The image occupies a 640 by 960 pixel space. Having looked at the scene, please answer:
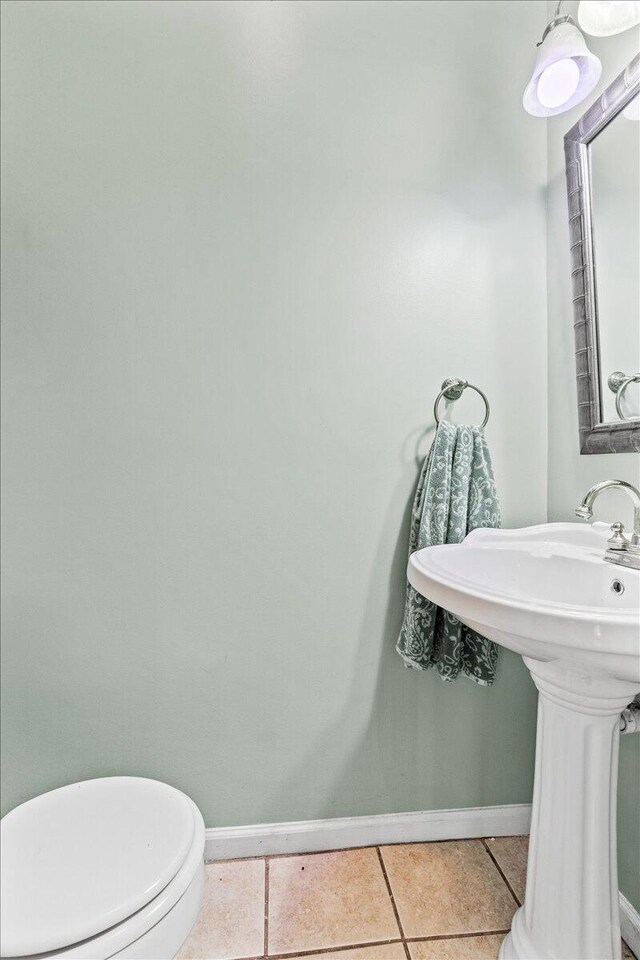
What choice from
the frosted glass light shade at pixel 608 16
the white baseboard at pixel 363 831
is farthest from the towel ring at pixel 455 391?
the white baseboard at pixel 363 831

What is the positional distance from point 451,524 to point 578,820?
588 mm

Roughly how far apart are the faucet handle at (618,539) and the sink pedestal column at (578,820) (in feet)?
0.83

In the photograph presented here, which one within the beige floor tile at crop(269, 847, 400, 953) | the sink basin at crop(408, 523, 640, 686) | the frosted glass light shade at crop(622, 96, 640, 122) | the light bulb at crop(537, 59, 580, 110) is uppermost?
the light bulb at crop(537, 59, 580, 110)

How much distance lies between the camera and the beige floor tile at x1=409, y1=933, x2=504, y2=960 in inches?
37.2

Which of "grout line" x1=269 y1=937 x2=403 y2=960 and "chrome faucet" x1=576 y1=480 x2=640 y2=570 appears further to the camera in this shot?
"grout line" x1=269 y1=937 x2=403 y2=960

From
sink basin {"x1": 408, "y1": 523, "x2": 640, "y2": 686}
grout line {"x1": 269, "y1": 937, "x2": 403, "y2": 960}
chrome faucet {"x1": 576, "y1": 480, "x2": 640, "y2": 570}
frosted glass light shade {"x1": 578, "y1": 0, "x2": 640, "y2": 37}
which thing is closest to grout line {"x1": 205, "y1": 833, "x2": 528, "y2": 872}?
grout line {"x1": 269, "y1": 937, "x2": 403, "y2": 960}

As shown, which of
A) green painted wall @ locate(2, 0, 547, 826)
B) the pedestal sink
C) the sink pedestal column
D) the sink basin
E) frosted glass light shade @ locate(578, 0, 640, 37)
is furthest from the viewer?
green painted wall @ locate(2, 0, 547, 826)

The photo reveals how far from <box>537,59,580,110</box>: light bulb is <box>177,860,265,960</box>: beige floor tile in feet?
6.22

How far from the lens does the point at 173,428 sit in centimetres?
113

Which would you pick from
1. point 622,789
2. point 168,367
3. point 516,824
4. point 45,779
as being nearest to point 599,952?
point 622,789

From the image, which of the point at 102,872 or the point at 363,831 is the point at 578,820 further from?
the point at 102,872

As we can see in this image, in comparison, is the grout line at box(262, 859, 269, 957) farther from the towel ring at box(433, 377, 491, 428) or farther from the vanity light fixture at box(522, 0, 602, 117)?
the vanity light fixture at box(522, 0, 602, 117)

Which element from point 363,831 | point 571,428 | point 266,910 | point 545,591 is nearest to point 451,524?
point 545,591

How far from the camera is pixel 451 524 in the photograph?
1115 millimetres
